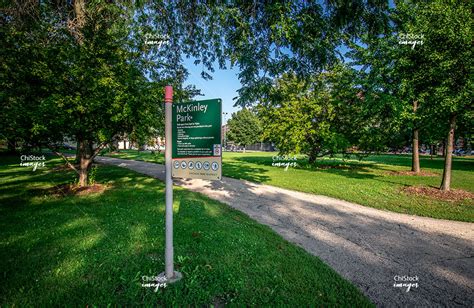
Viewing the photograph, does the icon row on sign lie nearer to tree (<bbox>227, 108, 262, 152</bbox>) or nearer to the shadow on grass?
the shadow on grass

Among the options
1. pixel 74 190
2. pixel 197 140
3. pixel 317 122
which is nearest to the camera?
pixel 197 140

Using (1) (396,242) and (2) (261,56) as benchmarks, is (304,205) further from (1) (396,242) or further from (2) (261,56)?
(2) (261,56)

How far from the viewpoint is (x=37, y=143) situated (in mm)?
7855

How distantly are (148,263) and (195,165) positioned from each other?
1.82m

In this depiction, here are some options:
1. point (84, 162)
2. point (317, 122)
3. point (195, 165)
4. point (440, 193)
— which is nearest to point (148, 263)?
point (195, 165)

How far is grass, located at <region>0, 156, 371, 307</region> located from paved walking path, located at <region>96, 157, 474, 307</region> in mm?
481

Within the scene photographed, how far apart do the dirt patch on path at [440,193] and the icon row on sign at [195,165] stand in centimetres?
986

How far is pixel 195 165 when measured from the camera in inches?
112

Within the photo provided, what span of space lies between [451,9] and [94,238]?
43.7 feet

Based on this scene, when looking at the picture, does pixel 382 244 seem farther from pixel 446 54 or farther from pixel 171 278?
pixel 446 54

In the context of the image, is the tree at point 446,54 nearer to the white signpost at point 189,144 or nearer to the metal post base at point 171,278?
the white signpost at point 189,144

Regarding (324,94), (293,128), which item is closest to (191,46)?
(293,128)

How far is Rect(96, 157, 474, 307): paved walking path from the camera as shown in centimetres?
297

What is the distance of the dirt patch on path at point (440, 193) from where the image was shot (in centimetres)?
824
